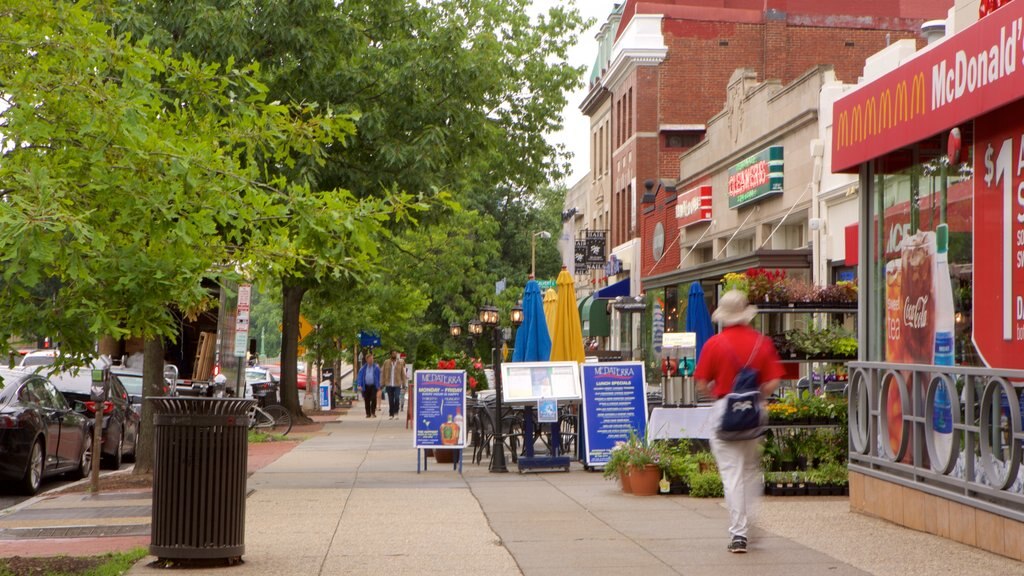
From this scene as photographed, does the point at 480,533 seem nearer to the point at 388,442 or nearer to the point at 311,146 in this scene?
the point at 311,146

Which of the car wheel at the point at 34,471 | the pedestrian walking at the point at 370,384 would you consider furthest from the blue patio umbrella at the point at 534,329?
the pedestrian walking at the point at 370,384

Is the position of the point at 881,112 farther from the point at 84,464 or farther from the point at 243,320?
the point at 84,464

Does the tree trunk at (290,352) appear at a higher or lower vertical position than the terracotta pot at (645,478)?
higher

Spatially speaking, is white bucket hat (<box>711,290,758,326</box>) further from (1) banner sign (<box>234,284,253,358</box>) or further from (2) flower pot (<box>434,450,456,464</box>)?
(1) banner sign (<box>234,284,253,358</box>)

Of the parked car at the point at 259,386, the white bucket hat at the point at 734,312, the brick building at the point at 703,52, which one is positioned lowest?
the parked car at the point at 259,386

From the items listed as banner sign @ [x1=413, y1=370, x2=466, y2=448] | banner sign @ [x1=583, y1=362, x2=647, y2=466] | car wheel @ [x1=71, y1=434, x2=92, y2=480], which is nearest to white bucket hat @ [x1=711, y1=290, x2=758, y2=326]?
banner sign @ [x1=583, y1=362, x2=647, y2=466]

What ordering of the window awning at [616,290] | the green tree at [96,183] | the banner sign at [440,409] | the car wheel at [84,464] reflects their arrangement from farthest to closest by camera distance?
the window awning at [616,290], the car wheel at [84,464], the banner sign at [440,409], the green tree at [96,183]

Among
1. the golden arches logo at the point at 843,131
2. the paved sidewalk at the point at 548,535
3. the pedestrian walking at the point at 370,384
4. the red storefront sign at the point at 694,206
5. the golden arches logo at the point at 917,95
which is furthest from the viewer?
the pedestrian walking at the point at 370,384

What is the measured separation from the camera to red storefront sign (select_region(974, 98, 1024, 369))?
9.32m

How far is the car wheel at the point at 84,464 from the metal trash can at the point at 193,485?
33.1 feet

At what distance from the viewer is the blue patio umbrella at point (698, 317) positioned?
22375 millimetres

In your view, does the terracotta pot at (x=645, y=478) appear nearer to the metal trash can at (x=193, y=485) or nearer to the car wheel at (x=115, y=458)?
the metal trash can at (x=193, y=485)

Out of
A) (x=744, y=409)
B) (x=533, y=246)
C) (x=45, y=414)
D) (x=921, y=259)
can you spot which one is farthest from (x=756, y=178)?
(x=533, y=246)

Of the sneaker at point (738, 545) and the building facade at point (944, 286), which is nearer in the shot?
the building facade at point (944, 286)
